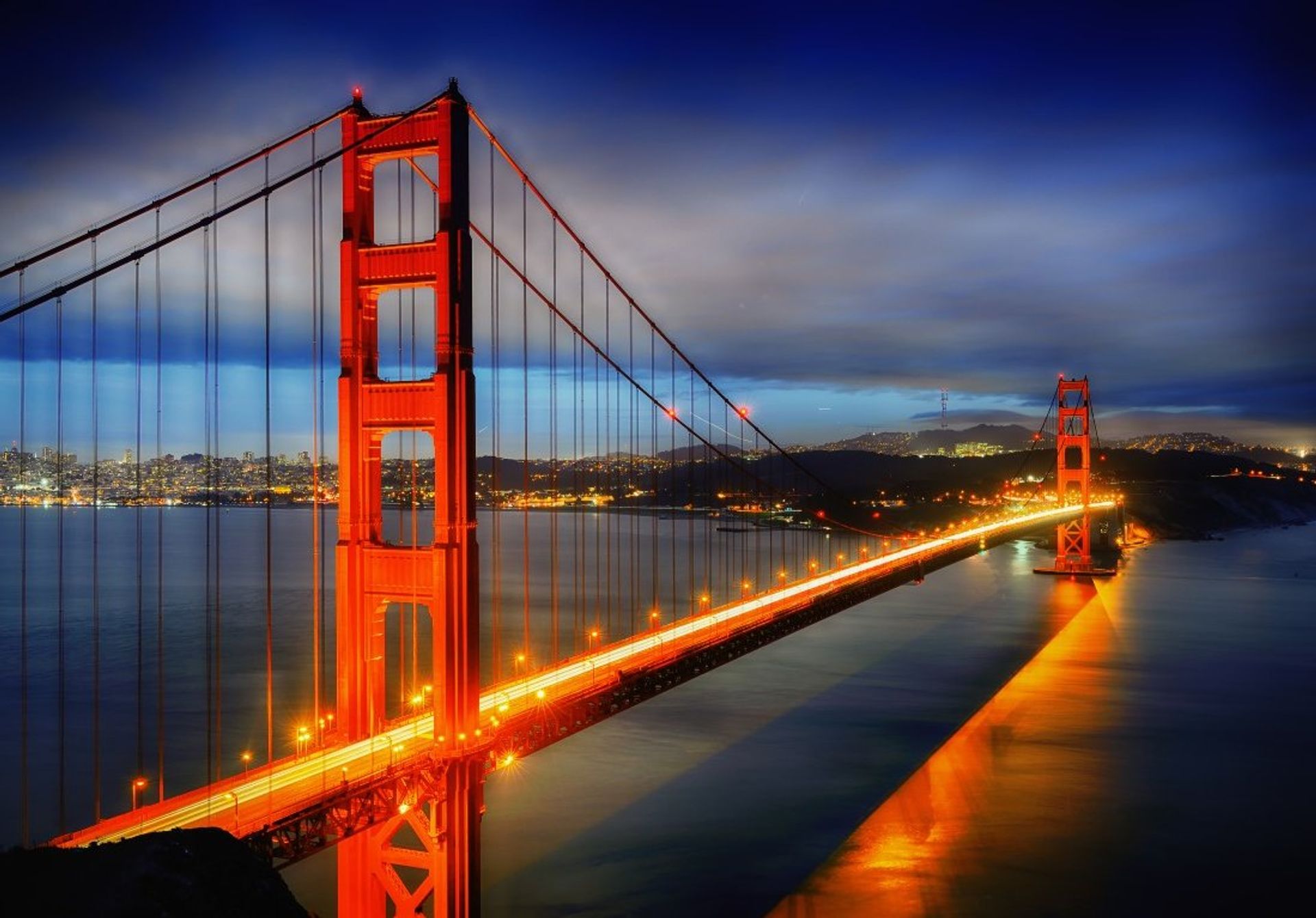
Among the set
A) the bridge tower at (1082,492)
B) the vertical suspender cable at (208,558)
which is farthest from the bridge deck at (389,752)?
the bridge tower at (1082,492)

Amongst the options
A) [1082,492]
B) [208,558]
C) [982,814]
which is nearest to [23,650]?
[208,558]

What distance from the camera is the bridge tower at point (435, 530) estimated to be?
10703 mm

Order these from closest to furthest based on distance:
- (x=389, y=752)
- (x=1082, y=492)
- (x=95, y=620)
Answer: (x=389, y=752) → (x=95, y=620) → (x=1082, y=492)

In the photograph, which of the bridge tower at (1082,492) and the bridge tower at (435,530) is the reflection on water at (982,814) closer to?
the bridge tower at (435,530)

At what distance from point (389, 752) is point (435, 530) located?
2357 millimetres

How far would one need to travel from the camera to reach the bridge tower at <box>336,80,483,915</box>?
10703 mm

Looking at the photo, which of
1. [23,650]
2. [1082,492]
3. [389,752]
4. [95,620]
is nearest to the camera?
[389,752]

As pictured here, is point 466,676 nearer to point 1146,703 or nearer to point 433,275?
point 433,275

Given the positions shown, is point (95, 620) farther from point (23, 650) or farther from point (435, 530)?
point (435, 530)

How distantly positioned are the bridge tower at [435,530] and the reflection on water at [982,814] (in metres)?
5.96

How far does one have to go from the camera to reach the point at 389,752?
1061 cm

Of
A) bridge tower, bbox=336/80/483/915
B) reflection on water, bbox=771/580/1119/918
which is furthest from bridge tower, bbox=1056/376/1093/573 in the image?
bridge tower, bbox=336/80/483/915

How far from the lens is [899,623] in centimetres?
4616

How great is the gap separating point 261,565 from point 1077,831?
208 feet
